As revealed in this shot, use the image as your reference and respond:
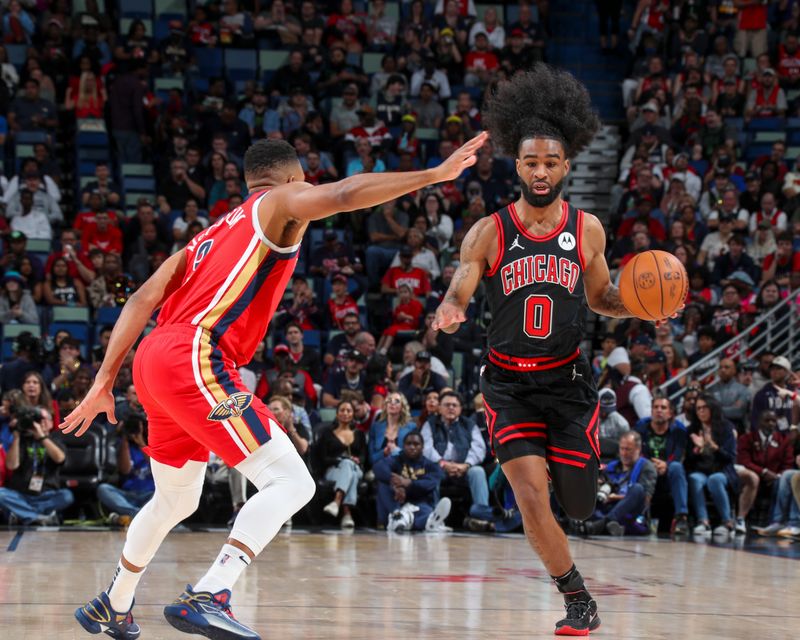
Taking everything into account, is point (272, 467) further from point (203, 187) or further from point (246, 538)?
point (203, 187)

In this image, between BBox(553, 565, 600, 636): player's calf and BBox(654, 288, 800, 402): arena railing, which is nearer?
BBox(553, 565, 600, 636): player's calf

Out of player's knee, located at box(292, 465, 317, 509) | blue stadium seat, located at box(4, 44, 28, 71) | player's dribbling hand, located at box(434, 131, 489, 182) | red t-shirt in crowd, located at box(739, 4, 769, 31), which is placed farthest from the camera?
red t-shirt in crowd, located at box(739, 4, 769, 31)

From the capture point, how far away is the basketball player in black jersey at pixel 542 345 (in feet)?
18.9

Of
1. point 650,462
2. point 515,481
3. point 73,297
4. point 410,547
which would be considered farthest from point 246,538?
point 73,297

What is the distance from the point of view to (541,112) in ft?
20.3

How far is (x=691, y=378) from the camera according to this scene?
14359 millimetres

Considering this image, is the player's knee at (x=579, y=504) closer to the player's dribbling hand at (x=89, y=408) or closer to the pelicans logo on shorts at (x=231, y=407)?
the pelicans logo on shorts at (x=231, y=407)

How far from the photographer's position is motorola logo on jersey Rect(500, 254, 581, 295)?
589 cm

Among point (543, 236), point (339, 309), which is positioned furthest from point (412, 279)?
point (543, 236)

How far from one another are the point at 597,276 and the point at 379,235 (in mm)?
9941

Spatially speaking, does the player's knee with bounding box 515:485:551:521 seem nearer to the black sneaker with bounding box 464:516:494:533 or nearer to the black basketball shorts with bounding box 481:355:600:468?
the black basketball shorts with bounding box 481:355:600:468

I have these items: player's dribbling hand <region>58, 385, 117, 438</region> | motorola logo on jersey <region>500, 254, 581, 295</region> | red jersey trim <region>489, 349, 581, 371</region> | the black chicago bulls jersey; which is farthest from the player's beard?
player's dribbling hand <region>58, 385, 117, 438</region>

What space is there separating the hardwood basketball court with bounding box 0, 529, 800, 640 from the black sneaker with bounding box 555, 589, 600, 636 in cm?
10

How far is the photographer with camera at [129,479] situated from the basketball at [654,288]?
6.79m
